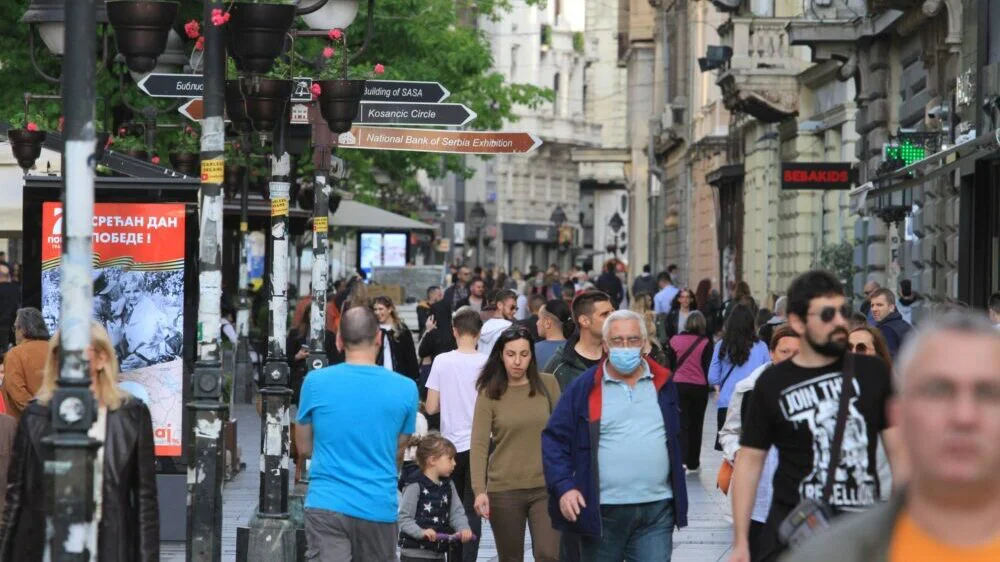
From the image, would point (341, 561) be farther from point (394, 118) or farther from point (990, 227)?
point (990, 227)

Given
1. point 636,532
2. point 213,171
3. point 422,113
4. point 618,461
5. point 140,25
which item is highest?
point 140,25

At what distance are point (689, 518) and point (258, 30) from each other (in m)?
5.89

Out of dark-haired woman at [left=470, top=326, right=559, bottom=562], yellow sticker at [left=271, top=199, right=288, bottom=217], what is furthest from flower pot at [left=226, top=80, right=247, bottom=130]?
dark-haired woman at [left=470, top=326, right=559, bottom=562]

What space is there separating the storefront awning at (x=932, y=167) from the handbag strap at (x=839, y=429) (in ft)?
38.8

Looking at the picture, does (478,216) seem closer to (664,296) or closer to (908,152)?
(664,296)

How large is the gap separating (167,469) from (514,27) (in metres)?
89.7

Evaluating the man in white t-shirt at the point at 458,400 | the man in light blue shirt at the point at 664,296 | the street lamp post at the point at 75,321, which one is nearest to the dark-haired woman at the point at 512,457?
the man in white t-shirt at the point at 458,400

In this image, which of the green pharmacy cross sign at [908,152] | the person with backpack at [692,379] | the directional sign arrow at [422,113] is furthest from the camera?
the green pharmacy cross sign at [908,152]

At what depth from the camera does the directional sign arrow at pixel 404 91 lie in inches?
543

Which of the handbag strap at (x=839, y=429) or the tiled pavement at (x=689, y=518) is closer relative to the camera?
the handbag strap at (x=839, y=429)

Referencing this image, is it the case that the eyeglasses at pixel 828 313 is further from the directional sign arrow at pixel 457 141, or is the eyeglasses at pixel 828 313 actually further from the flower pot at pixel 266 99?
the directional sign arrow at pixel 457 141

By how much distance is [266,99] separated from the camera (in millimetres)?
12156

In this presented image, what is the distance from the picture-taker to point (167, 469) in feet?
43.5

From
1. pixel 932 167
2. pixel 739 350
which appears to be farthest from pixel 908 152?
pixel 739 350
